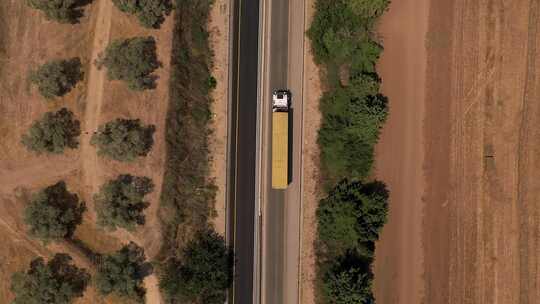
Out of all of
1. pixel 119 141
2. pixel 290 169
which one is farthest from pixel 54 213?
pixel 290 169

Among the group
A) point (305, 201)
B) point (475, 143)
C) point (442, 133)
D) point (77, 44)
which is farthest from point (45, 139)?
point (475, 143)

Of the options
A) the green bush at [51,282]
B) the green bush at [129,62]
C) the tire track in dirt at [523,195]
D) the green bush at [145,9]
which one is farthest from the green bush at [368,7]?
the green bush at [51,282]

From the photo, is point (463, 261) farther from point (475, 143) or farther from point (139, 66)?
point (139, 66)

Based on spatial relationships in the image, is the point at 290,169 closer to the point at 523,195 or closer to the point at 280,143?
the point at 280,143

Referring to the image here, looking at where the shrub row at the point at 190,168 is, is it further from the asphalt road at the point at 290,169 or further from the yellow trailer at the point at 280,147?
the yellow trailer at the point at 280,147

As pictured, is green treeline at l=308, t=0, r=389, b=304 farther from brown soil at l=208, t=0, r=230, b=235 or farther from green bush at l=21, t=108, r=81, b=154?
green bush at l=21, t=108, r=81, b=154
